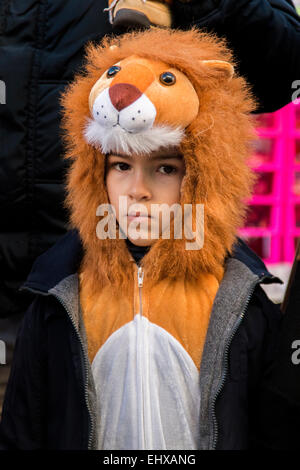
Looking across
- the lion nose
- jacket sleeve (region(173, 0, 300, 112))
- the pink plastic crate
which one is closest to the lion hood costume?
the lion nose

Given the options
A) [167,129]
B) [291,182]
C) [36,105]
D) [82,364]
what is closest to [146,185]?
[167,129]

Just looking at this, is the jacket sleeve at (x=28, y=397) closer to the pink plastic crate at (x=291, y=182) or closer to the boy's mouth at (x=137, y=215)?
the boy's mouth at (x=137, y=215)

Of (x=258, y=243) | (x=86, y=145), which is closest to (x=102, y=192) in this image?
(x=86, y=145)

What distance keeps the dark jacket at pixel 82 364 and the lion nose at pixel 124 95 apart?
343mm

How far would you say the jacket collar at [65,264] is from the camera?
3.01 feet

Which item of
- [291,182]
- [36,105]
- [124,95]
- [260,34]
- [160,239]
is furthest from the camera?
[291,182]

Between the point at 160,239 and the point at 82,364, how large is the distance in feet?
0.91

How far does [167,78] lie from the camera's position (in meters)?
0.80

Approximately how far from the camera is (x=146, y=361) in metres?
0.86

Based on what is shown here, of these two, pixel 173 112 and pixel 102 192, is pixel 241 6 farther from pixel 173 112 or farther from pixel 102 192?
pixel 102 192

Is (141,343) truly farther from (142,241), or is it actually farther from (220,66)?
(220,66)

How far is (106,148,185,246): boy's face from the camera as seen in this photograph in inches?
33.8

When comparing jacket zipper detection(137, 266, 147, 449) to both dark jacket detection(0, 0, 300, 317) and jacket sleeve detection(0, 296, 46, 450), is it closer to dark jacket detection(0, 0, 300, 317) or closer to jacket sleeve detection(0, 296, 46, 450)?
jacket sleeve detection(0, 296, 46, 450)

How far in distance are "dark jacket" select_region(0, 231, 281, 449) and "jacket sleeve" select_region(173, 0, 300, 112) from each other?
15.3 inches
